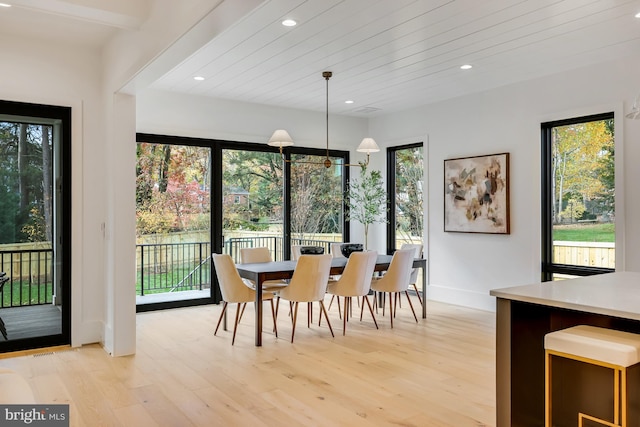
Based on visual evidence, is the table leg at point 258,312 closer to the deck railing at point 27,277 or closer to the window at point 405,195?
the deck railing at point 27,277

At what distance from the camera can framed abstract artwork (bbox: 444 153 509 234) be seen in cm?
594

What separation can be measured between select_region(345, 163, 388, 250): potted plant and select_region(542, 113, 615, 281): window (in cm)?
257

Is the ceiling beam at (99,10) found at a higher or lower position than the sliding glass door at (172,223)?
higher

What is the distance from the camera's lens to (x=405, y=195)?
24.5 ft

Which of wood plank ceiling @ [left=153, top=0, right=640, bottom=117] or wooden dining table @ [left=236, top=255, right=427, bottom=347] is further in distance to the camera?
wooden dining table @ [left=236, top=255, right=427, bottom=347]

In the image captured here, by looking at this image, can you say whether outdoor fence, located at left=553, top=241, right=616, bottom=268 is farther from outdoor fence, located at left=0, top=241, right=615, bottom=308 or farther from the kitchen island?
the kitchen island

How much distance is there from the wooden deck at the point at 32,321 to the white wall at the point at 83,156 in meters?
0.16

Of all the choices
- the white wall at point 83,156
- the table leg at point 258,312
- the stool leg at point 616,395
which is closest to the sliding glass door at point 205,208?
the white wall at point 83,156

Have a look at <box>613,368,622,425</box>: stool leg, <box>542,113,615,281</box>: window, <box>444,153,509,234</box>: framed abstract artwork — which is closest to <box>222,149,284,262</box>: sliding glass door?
<box>444,153,509,234</box>: framed abstract artwork

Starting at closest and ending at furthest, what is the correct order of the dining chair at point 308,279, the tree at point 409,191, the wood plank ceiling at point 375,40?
the wood plank ceiling at point 375,40, the dining chair at point 308,279, the tree at point 409,191

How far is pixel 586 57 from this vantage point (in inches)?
189

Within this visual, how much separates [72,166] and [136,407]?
2390mm

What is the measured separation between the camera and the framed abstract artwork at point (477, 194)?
5.94m

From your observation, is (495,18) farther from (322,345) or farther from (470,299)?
(470,299)
